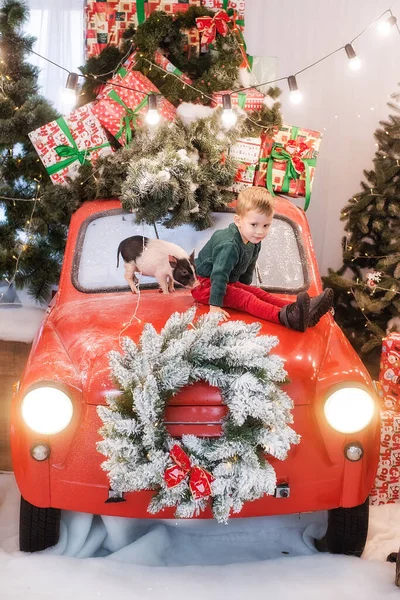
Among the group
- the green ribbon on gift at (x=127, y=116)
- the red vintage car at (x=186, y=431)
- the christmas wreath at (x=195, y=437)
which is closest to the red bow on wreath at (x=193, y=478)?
the christmas wreath at (x=195, y=437)

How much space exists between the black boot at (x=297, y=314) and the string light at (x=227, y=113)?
1.40 meters

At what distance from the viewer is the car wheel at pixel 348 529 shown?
2.65m

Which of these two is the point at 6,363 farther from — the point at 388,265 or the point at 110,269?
the point at 388,265

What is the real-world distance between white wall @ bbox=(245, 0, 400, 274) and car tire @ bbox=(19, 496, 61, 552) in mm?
3651

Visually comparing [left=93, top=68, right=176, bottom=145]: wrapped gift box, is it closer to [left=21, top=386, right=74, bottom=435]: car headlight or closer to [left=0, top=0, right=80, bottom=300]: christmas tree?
[left=0, top=0, right=80, bottom=300]: christmas tree

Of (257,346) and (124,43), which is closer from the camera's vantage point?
(257,346)

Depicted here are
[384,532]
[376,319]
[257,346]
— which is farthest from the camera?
[376,319]

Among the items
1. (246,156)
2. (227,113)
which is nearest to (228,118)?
(227,113)

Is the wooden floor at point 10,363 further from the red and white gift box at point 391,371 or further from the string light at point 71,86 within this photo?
the red and white gift box at point 391,371

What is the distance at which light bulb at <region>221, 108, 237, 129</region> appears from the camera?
12.0 feet

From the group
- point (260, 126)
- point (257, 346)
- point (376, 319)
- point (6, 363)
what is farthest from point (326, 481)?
point (376, 319)

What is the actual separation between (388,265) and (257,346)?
2499 millimetres

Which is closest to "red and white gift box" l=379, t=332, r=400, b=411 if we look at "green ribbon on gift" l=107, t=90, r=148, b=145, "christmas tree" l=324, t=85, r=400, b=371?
"christmas tree" l=324, t=85, r=400, b=371

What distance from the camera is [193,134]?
11.6 feet
